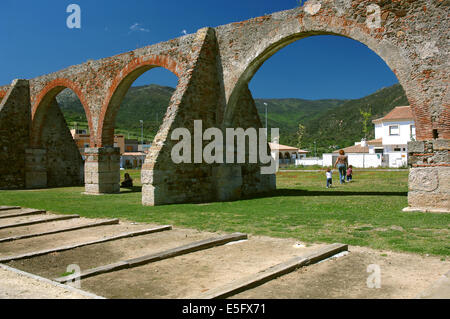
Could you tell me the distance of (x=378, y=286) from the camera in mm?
3506

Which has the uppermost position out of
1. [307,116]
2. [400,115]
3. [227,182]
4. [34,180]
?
[307,116]

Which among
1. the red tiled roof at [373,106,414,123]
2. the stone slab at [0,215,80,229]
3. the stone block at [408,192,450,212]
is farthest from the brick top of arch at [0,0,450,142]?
the red tiled roof at [373,106,414,123]

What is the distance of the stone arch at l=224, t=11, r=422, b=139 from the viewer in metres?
8.23

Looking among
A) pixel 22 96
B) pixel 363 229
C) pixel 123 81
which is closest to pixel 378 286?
pixel 363 229

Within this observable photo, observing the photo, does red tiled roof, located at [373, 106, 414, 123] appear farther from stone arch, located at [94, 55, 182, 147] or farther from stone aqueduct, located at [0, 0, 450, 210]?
stone arch, located at [94, 55, 182, 147]

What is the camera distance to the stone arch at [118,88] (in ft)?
42.7

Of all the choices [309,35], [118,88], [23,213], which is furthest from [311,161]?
[23,213]

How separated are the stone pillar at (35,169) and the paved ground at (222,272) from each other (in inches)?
541

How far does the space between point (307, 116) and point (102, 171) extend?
5259 inches

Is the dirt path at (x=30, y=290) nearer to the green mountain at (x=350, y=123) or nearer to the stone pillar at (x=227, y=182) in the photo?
the stone pillar at (x=227, y=182)

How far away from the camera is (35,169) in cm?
1838

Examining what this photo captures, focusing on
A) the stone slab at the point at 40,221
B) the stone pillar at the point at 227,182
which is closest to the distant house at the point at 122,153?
the stone pillar at the point at 227,182

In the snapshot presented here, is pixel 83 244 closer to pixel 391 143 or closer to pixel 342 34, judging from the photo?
pixel 342 34

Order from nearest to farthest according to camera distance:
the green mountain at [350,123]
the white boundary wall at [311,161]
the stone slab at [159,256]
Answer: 1. the stone slab at [159,256]
2. the white boundary wall at [311,161]
3. the green mountain at [350,123]
